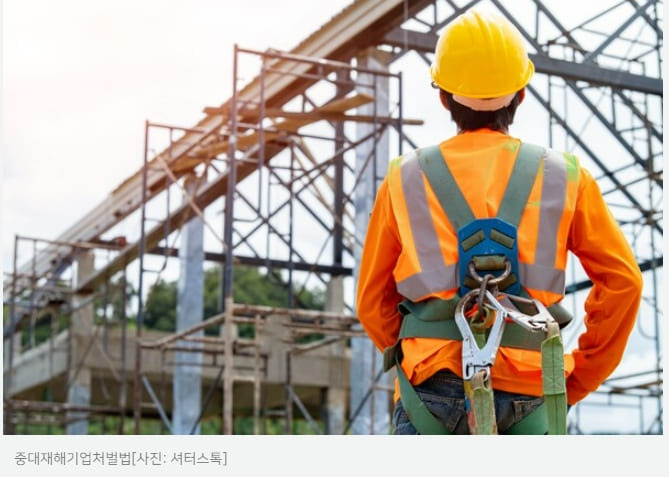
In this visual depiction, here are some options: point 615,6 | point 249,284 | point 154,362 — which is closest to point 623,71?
point 615,6

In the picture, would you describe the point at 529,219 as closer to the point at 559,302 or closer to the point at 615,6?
the point at 559,302

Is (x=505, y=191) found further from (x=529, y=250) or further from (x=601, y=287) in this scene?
(x=601, y=287)

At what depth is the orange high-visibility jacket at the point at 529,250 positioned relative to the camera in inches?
120

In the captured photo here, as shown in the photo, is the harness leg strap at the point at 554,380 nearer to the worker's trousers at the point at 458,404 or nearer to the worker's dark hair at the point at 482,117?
the worker's trousers at the point at 458,404

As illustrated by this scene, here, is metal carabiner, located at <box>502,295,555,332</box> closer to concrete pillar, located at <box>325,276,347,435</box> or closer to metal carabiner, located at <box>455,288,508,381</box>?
metal carabiner, located at <box>455,288,508,381</box>

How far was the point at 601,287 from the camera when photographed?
10.2 ft

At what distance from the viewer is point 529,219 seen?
3084mm

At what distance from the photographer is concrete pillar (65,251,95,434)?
21.9 meters

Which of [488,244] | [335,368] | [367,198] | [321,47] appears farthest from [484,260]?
[335,368]

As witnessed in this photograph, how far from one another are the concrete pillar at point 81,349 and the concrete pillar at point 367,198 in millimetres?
6420

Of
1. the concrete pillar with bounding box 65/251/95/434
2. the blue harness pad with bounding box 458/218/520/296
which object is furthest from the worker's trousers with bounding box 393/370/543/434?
the concrete pillar with bounding box 65/251/95/434

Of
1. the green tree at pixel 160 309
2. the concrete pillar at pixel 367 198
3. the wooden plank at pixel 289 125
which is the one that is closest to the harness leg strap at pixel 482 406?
the wooden plank at pixel 289 125

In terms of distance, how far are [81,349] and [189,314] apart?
3087mm

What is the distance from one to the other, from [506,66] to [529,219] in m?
0.37
